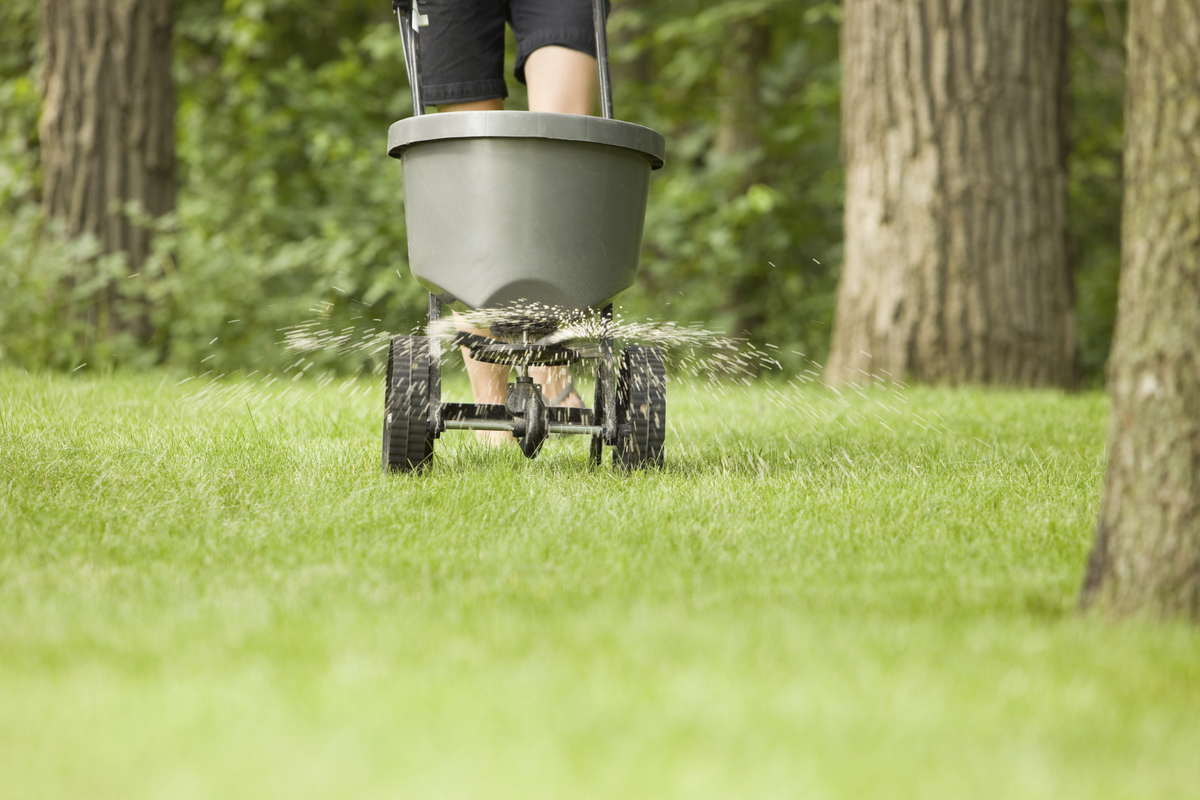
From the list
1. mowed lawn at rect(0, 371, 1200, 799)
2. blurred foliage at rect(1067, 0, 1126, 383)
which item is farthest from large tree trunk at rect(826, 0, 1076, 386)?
blurred foliage at rect(1067, 0, 1126, 383)

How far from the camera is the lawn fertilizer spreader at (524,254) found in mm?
2465

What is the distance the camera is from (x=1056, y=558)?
1948 mm

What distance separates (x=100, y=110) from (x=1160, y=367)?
213 inches

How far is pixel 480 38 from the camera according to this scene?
297 centimetres

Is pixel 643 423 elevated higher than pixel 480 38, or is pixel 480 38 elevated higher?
pixel 480 38

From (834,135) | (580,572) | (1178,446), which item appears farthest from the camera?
(834,135)

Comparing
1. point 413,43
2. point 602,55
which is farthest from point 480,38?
point 602,55

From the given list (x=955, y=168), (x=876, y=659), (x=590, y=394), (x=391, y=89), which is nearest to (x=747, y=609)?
(x=876, y=659)

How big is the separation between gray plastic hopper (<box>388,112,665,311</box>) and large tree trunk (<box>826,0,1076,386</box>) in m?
2.64

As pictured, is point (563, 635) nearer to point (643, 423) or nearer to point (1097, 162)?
Answer: point (643, 423)

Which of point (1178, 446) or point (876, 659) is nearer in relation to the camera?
point (876, 659)

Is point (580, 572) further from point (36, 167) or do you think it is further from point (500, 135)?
point (36, 167)

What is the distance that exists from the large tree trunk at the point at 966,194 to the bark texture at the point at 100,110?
11.2ft

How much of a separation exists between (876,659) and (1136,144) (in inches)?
31.0
